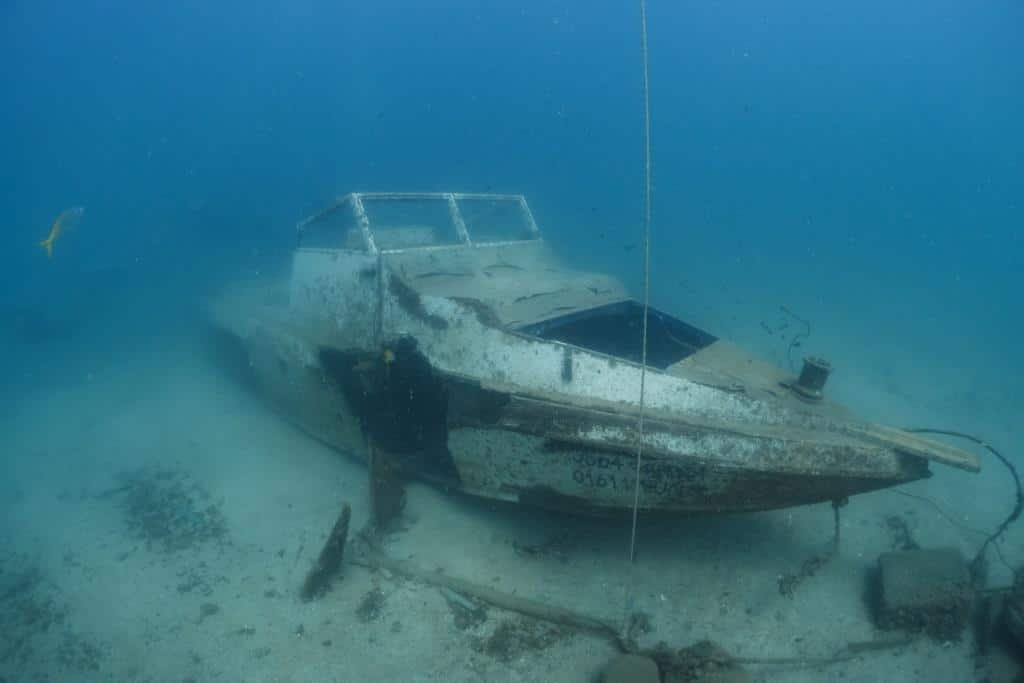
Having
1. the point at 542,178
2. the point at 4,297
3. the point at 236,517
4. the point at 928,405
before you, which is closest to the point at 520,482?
the point at 236,517

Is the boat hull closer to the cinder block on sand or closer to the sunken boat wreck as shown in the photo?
the sunken boat wreck

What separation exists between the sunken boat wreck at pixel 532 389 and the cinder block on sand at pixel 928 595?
873 mm

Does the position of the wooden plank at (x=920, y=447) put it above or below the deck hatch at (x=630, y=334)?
below

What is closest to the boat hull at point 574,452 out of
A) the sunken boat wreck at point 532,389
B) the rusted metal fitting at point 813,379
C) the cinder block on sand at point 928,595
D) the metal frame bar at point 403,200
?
the sunken boat wreck at point 532,389

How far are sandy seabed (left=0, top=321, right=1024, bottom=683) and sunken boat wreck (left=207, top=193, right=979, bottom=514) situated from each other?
0.63m

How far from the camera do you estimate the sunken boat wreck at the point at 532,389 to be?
10.2 ft

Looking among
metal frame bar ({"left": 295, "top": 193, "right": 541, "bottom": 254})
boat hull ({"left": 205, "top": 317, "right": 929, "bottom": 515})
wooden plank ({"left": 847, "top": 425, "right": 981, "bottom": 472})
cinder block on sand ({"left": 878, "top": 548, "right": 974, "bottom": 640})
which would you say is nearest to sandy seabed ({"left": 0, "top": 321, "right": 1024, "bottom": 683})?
cinder block on sand ({"left": 878, "top": 548, "right": 974, "bottom": 640})

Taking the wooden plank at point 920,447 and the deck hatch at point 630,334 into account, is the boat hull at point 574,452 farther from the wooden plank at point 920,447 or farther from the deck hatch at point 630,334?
the deck hatch at point 630,334

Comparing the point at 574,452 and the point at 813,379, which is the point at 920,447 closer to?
the point at 813,379

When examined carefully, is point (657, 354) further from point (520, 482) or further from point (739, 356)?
point (520, 482)

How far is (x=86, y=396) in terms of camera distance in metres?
8.39

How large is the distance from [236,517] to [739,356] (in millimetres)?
4718

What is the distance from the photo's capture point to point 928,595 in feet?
10.8

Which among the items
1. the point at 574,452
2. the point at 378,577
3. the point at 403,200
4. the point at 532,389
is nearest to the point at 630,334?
the point at 532,389
